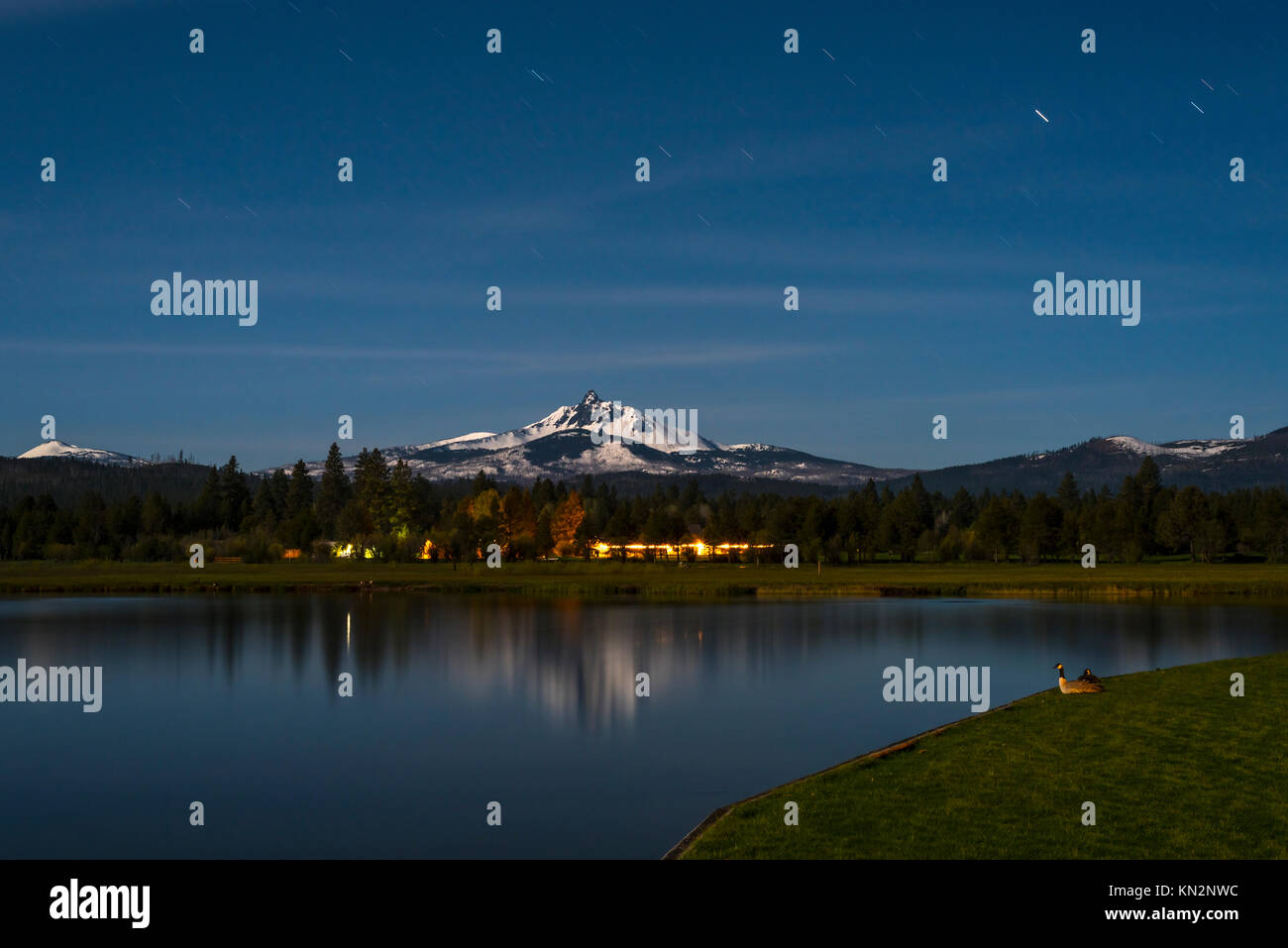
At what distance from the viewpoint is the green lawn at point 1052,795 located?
51.2ft

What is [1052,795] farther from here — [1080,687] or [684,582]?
[684,582]

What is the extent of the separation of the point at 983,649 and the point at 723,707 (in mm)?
21536

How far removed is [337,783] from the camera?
85.6 ft

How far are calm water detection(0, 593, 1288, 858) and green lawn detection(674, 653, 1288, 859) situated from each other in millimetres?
3495

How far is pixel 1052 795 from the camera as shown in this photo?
18.3m

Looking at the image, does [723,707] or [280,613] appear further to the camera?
[280,613]

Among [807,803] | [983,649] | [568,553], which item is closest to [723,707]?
[807,803]

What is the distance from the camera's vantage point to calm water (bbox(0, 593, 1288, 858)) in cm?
2217

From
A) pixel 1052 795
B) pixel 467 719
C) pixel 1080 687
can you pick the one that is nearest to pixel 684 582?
pixel 467 719

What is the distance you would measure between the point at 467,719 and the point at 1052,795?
21.4 m

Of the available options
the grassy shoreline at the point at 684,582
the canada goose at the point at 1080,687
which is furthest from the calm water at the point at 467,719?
the grassy shoreline at the point at 684,582

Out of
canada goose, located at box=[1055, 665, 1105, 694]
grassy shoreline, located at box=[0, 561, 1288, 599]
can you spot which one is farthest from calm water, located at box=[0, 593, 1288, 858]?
grassy shoreline, located at box=[0, 561, 1288, 599]
